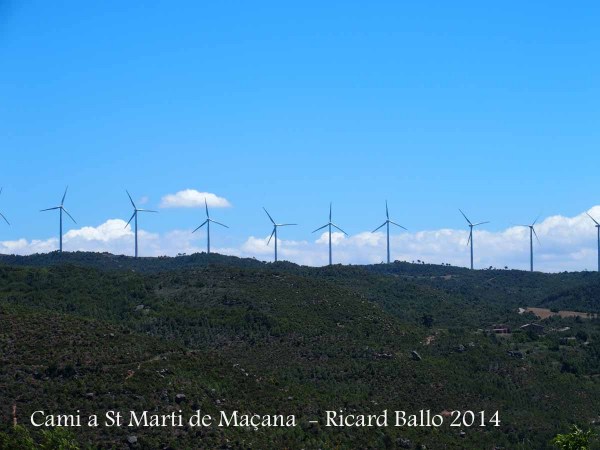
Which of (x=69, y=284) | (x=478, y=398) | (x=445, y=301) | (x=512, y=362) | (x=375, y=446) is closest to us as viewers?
(x=375, y=446)

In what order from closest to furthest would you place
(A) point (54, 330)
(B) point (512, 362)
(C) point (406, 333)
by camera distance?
(A) point (54, 330), (B) point (512, 362), (C) point (406, 333)

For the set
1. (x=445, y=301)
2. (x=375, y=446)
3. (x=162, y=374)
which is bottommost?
(x=375, y=446)

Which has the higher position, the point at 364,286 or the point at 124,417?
the point at 364,286

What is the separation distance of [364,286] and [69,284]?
194ft

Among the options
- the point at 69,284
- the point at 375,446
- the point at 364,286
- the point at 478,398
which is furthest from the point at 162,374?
the point at 364,286

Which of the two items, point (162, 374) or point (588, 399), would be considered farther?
point (588, 399)

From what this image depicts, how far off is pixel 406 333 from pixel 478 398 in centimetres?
2614

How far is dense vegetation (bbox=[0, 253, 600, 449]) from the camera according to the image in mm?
84625

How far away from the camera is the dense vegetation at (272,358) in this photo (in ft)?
278

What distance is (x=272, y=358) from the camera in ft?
387

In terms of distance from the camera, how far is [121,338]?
9956cm

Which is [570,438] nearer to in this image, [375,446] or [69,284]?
[375,446]

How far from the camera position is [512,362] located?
127m

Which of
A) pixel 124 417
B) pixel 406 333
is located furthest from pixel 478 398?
pixel 124 417
